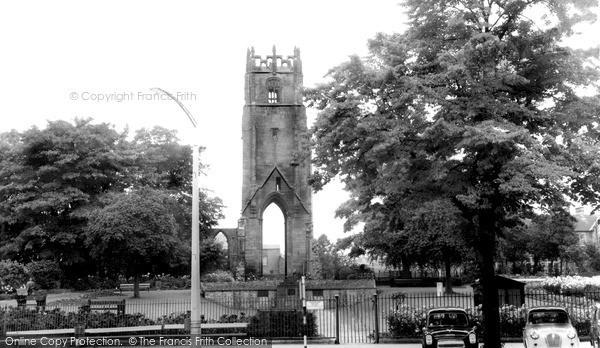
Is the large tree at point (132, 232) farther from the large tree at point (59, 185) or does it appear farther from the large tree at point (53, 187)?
the large tree at point (53, 187)

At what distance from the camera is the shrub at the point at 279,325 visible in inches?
817

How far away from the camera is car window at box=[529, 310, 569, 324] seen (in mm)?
17016

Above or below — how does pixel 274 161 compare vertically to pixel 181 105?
above

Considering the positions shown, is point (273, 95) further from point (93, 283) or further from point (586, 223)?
point (586, 223)

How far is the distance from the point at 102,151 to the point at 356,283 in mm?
19928

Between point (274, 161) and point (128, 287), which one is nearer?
point (128, 287)

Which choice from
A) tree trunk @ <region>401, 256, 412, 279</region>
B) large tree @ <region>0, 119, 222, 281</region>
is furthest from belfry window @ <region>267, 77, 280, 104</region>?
tree trunk @ <region>401, 256, 412, 279</region>

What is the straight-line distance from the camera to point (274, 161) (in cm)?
4688

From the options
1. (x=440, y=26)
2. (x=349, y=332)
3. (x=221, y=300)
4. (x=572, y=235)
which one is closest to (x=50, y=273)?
(x=221, y=300)

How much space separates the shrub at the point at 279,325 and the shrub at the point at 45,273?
21.7 meters

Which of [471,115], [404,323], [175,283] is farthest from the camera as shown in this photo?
[175,283]

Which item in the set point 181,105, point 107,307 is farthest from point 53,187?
point 181,105

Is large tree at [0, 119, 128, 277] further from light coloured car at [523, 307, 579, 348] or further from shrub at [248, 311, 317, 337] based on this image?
light coloured car at [523, 307, 579, 348]

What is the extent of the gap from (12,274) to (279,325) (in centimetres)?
2179
